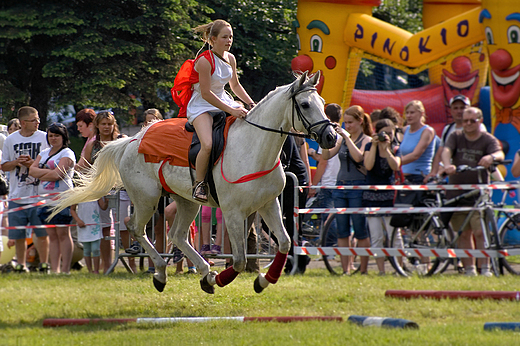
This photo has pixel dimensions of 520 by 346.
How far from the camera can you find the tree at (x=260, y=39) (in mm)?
26688

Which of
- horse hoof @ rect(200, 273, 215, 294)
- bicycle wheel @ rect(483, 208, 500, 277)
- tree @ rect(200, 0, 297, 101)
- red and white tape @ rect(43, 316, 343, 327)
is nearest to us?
red and white tape @ rect(43, 316, 343, 327)

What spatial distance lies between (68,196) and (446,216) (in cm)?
495

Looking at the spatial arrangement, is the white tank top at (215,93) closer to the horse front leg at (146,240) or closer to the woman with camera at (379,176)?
the horse front leg at (146,240)

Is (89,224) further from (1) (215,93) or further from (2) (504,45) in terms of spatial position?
(2) (504,45)

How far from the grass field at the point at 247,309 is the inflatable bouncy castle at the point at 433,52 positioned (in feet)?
27.5

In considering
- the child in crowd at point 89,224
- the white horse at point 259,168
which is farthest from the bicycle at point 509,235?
the child in crowd at point 89,224

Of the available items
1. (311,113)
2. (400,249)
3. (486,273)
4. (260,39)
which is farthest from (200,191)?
(260,39)

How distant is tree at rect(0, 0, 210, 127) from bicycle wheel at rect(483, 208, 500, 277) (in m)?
15.3

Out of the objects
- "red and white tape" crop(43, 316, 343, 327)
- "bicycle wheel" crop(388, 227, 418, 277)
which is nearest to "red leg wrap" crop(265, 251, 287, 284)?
"red and white tape" crop(43, 316, 343, 327)

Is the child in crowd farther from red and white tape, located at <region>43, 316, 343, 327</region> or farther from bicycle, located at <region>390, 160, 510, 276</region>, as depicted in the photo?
bicycle, located at <region>390, 160, 510, 276</region>

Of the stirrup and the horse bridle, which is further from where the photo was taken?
the stirrup

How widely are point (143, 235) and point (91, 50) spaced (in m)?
14.8

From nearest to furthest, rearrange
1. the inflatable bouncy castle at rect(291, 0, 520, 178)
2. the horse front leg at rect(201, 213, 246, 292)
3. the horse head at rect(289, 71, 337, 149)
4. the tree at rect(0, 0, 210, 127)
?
the horse head at rect(289, 71, 337, 149)
the horse front leg at rect(201, 213, 246, 292)
the inflatable bouncy castle at rect(291, 0, 520, 178)
the tree at rect(0, 0, 210, 127)

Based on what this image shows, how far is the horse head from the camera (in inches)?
250
